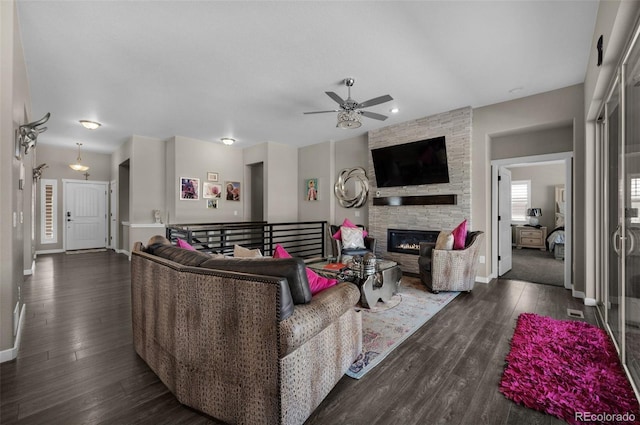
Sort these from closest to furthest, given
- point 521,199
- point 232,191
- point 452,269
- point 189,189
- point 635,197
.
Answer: point 635,197 → point 452,269 → point 189,189 → point 232,191 → point 521,199

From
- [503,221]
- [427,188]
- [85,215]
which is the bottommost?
[503,221]

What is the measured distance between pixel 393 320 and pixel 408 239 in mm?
2747

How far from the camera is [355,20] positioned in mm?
2592

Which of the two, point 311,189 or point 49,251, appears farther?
point 49,251

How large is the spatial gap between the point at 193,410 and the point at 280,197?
580 centimetres

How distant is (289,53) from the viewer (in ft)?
10.2

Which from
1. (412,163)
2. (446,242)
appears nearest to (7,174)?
(446,242)

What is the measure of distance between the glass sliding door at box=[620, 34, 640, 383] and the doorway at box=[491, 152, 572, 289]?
8.41 feet

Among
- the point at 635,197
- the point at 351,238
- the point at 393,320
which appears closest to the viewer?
the point at 635,197

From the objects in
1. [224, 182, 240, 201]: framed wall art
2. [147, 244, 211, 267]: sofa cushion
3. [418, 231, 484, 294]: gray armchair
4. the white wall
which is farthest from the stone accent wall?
the white wall

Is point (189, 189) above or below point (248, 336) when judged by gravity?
above

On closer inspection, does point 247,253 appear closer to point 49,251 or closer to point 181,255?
point 181,255

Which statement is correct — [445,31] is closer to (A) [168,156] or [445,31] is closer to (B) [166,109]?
(B) [166,109]

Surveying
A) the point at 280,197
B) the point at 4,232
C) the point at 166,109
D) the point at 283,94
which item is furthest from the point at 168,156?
the point at 4,232
